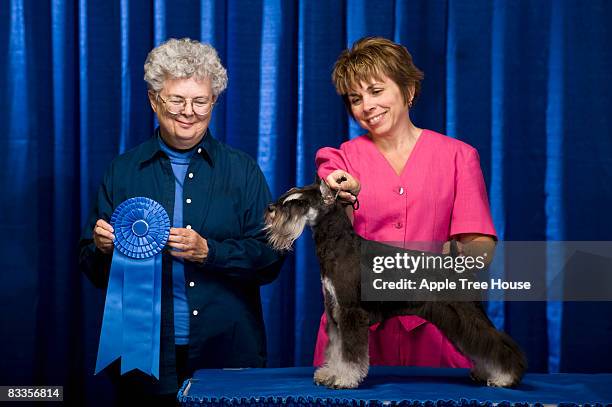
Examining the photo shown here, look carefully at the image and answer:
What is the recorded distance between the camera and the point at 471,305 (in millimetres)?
1647

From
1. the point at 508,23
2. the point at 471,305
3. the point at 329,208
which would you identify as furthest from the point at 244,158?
the point at 508,23

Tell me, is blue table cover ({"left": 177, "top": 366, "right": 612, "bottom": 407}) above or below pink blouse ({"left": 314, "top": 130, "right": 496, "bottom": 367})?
below

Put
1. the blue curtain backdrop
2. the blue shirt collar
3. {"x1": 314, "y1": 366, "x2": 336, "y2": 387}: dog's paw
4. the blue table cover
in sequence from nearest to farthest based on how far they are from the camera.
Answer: the blue table cover → {"x1": 314, "y1": 366, "x2": 336, "y2": 387}: dog's paw → the blue shirt collar → the blue curtain backdrop

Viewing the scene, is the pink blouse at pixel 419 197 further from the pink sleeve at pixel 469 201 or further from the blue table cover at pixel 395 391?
the blue table cover at pixel 395 391

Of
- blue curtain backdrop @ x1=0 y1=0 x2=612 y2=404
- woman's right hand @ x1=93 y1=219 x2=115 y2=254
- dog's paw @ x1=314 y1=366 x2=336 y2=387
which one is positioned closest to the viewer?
dog's paw @ x1=314 y1=366 x2=336 y2=387

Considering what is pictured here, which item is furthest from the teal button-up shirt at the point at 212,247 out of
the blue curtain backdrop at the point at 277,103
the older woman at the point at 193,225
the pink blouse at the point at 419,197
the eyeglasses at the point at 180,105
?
the blue curtain backdrop at the point at 277,103

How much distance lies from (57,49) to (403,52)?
5.08ft

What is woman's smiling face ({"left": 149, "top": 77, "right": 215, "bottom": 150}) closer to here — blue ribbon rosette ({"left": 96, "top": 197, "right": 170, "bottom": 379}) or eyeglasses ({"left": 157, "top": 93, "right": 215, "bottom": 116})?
eyeglasses ({"left": 157, "top": 93, "right": 215, "bottom": 116})

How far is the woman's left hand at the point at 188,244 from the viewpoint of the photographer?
1917 mm

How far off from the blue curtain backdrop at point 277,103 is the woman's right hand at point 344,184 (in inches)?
44.7

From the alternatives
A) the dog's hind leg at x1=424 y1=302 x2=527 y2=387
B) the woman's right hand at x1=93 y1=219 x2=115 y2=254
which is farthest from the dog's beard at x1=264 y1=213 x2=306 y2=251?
the woman's right hand at x1=93 y1=219 x2=115 y2=254

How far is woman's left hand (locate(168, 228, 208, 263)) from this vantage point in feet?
6.29

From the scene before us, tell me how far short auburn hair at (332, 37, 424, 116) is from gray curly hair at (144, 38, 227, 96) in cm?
36

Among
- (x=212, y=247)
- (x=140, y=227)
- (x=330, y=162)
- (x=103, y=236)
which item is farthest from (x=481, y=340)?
(x=103, y=236)
